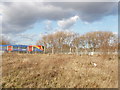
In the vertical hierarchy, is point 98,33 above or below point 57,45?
above

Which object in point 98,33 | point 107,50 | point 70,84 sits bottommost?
point 70,84

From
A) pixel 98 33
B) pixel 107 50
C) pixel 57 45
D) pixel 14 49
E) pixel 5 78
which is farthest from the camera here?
pixel 57 45

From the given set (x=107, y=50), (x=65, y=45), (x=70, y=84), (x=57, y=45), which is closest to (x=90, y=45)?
(x=65, y=45)

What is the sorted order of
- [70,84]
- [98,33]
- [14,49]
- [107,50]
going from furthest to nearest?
[98,33], [14,49], [107,50], [70,84]

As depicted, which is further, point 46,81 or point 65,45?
point 65,45

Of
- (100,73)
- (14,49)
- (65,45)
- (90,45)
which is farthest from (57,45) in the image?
(100,73)

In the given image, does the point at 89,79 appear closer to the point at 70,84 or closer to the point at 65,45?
the point at 70,84

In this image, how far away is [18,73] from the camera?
609 centimetres

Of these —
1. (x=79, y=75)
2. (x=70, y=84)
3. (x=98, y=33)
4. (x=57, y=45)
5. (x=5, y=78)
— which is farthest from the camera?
(x=57, y=45)

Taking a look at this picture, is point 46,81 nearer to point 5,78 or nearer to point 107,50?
point 5,78

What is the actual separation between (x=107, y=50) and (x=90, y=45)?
53.2 ft

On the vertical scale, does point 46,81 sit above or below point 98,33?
below

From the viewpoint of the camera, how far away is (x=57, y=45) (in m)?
30.0

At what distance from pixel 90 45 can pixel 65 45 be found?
6.51 metres
